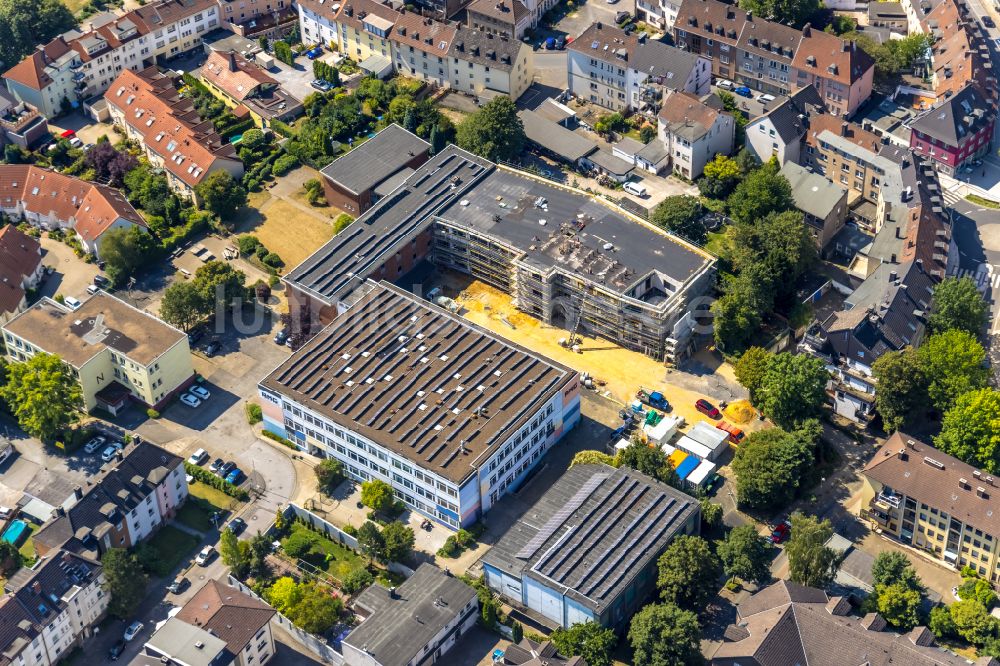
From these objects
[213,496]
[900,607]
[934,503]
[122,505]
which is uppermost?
[934,503]

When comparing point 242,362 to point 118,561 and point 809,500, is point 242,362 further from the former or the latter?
point 809,500

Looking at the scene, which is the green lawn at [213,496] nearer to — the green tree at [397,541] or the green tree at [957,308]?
the green tree at [397,541]

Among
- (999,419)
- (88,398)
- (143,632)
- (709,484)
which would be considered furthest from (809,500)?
(88,398)

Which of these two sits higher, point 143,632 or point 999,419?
point 999,419

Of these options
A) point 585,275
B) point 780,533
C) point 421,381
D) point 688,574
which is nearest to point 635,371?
point 585,275

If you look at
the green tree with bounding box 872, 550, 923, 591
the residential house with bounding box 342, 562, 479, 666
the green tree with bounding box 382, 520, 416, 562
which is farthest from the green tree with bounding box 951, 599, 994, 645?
the green tree with bounding box 382, 520, 416, 562

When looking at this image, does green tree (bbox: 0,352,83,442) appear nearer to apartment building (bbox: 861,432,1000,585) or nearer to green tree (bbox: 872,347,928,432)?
apartment building (bbox: 861,432,1000,585)

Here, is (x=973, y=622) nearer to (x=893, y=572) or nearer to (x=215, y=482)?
(x=893, y=572)
